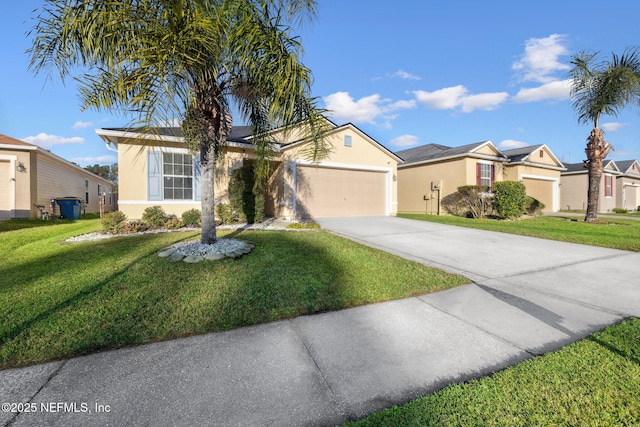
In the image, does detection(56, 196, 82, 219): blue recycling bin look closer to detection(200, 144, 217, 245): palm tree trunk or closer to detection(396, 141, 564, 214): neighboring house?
detection(200, 144, 217, 245): palm tree trunk

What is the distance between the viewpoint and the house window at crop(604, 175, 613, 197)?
2269cm

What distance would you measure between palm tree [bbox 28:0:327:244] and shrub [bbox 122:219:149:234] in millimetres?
4447

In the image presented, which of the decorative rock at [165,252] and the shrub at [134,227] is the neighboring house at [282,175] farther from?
the decorative rock at [165,252]

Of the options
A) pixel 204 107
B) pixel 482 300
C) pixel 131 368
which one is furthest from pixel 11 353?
pixel 482 300

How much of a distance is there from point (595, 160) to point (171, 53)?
16844 millimetres

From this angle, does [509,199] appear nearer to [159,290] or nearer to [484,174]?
[484,174]

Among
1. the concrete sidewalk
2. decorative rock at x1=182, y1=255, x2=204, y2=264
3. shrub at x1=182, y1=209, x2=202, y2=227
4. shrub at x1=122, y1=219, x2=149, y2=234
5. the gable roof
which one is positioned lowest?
the concrete sidewalk

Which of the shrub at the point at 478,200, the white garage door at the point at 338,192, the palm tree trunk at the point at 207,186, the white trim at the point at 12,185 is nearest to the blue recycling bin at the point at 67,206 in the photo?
the white trim at the point at 12,185

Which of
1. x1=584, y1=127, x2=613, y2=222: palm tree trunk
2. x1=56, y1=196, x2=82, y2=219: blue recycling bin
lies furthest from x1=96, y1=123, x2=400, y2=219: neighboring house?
x1=584, y1=127, x2=613, y2=222: palm tree trunk

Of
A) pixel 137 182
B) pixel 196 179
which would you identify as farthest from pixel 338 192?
pixel 137 182

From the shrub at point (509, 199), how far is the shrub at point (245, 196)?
11.7 m

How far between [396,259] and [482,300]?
6.54ft

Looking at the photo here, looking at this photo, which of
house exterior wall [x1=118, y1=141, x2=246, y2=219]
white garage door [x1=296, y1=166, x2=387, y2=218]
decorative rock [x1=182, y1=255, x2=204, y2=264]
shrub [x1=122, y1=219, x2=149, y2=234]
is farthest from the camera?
white garage door [x1=296, y1=166, x2=387, y2=218]

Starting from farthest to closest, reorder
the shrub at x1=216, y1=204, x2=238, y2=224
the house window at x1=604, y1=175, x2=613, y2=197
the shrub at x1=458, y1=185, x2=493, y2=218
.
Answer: the house window at x1=604, y1=175, x2=613, y2=197, the shrub at x1=458, y1=185, x2=493, y2=218, the shrub at x1=216, y1=204, x2=238, y2=224
